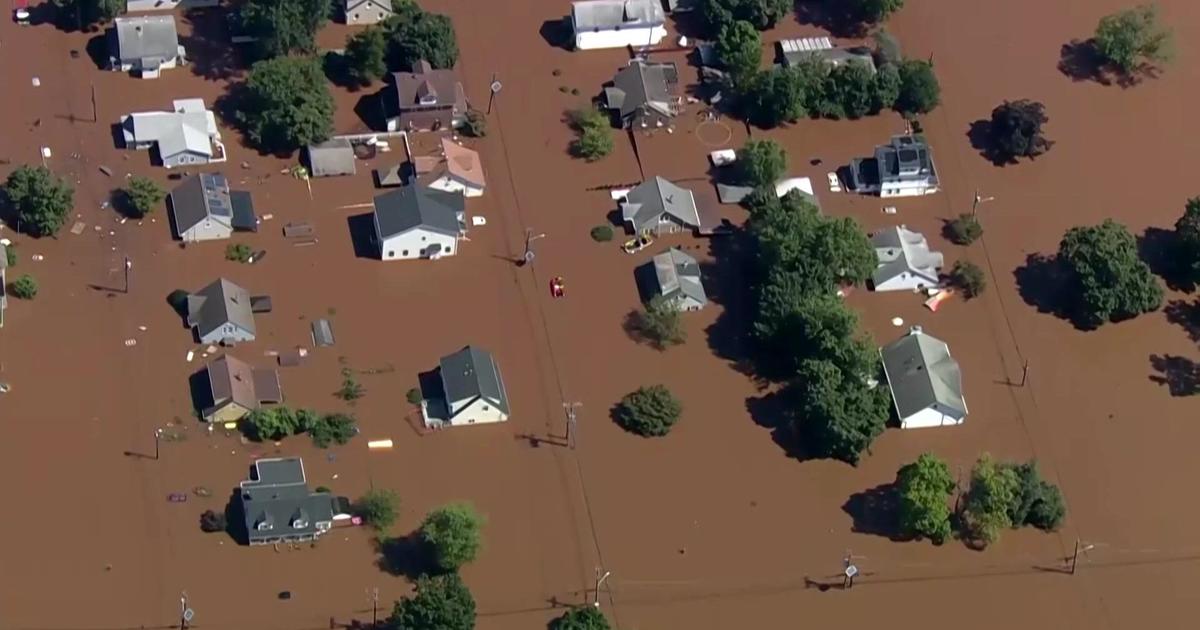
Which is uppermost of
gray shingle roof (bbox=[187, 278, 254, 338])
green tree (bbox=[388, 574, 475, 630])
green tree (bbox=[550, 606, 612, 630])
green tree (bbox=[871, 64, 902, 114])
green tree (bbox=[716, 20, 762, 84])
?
green tree (bbox=[716, 20, 762, 84])

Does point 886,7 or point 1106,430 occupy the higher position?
point 886,7

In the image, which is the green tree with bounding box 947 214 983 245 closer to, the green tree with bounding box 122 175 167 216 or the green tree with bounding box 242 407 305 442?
the green tree with bounding box 242 407 305 442

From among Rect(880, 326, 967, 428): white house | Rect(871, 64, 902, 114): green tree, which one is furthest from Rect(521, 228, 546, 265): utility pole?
Rect(871, 64, 902, 114): green tree

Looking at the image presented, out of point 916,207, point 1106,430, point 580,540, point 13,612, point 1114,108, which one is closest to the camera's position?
point 13,612

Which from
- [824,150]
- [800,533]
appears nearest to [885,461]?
[800,533]

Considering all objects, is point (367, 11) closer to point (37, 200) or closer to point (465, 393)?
point (37, 200)

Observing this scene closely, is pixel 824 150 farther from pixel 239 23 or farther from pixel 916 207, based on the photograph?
pixel 239 23

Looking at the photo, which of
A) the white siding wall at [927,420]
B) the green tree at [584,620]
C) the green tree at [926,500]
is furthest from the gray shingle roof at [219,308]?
the green tree at [926,500]

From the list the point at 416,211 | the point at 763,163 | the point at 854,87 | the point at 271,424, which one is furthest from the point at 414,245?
the point at 854,87
